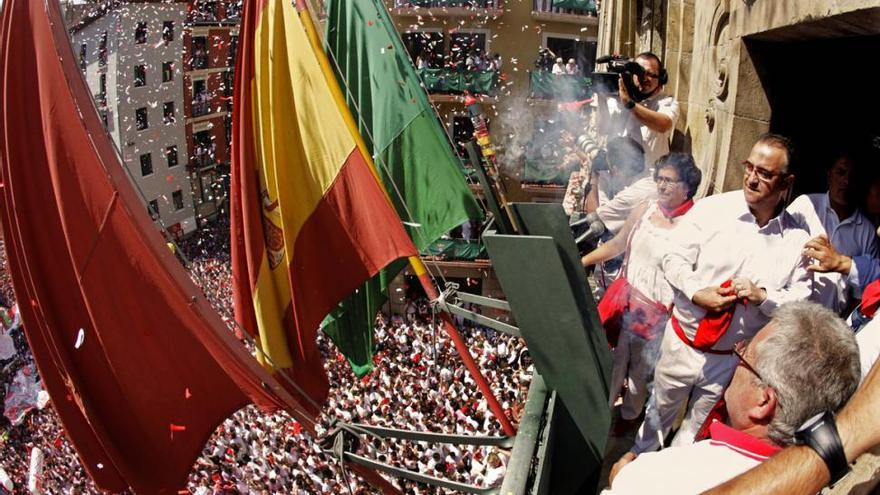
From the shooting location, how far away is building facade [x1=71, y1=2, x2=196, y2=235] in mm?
6539

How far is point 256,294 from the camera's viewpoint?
4316mm

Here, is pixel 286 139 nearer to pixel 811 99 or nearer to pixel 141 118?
pixel 811 99

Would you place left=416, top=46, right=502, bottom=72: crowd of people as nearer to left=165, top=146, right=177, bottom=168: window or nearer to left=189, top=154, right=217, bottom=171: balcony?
left=189, top=154, right=217, bottom=171: balcony

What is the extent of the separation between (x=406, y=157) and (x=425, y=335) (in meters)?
6.91

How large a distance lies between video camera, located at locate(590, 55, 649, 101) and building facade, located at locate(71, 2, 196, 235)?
3.28 meters

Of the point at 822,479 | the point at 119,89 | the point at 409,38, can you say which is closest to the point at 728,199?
the point at 822,479

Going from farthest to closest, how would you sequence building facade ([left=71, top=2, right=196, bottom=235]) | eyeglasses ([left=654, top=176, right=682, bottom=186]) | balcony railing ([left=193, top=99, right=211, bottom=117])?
1. balcony railing ([left=193, top=99, right=211, bottom=117])
2. building facade ([left=71, top=2, right=196, bottom=235])
3. eyeglasses ([left=654, top=176, right=682, bottom=186])

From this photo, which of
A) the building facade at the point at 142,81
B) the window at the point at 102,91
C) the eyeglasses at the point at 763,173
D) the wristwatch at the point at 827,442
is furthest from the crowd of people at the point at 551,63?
the wristwatch at the point at 827,442

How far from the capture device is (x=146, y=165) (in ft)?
27.1

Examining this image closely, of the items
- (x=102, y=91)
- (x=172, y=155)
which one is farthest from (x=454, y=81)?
(x=102, y=91)

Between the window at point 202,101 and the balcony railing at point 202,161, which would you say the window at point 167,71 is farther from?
the balcony railing at point 202,161

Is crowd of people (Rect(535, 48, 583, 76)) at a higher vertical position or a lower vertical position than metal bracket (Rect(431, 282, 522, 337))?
lower

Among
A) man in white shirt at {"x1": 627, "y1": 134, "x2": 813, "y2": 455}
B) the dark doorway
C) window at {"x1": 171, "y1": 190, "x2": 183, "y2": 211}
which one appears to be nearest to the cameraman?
the dark doorway

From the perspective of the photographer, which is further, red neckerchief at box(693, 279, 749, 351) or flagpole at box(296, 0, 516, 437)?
flagpole at box(296, 0, 516, 437)
